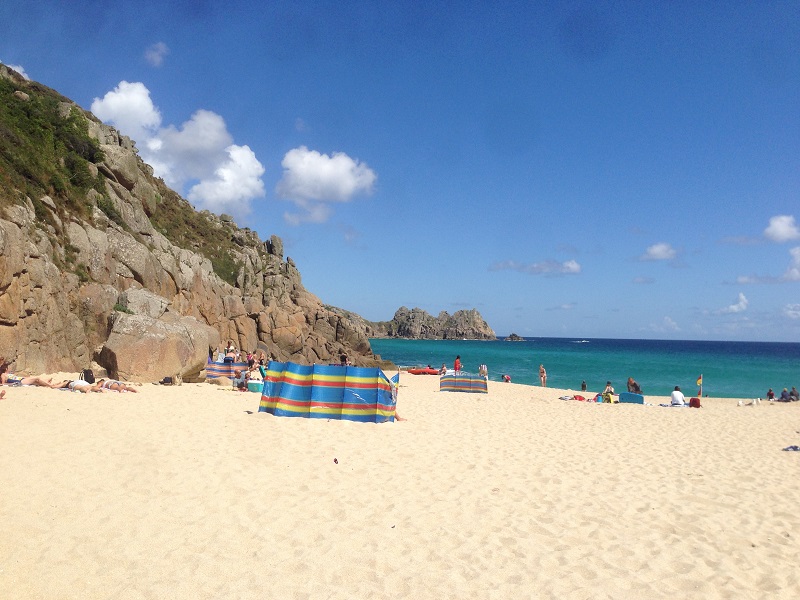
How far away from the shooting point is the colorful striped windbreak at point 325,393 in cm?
1237

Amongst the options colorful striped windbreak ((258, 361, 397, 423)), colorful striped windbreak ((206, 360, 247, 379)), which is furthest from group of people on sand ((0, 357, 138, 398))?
colorful striped windbreak ((206, 360, 247, 379))

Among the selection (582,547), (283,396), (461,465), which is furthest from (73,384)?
(582,547)

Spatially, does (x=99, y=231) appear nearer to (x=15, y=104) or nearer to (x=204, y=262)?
(x=15, y=104)

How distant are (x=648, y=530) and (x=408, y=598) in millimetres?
3384

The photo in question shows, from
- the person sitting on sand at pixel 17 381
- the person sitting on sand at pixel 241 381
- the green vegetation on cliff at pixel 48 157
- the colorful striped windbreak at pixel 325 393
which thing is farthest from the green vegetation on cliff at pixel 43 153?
the colorful striped windbreak at pixel 325 393

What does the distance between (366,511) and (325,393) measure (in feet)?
20.1

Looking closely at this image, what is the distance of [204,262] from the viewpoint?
3288 cm

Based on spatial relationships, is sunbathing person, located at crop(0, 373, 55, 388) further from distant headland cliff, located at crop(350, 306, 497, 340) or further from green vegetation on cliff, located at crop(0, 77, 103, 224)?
distant headland cliff, located at crop(350, 306, 497, 340)

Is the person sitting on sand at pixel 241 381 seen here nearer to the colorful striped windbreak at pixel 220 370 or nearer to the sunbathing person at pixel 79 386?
the colorful striped windbreak at pixel 220 370

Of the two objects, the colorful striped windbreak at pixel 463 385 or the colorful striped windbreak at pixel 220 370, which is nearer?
the colorful striped windbreak at pixel 220 370

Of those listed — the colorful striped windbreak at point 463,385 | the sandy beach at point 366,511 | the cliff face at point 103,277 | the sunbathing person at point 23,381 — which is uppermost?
the cliff face at point 103,277

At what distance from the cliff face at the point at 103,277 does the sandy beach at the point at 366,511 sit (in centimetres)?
483

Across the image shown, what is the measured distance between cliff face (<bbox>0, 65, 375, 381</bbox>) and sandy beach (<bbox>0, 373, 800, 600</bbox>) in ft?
15.9

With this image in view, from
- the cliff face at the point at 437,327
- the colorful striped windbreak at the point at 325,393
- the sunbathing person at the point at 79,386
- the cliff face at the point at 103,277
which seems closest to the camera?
the colorful striped windbreak at the point at 325,393
